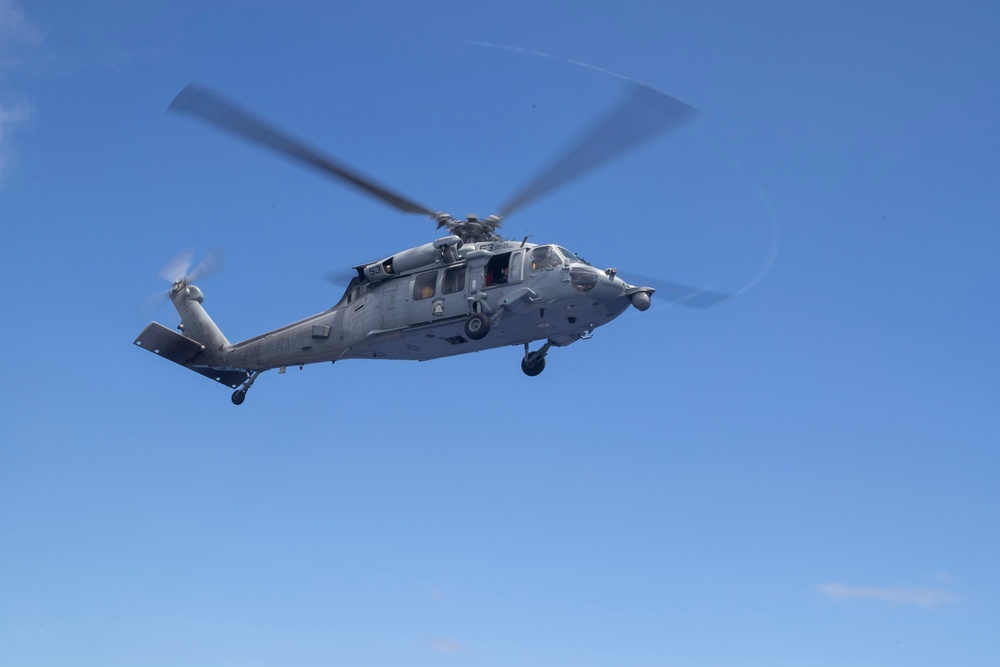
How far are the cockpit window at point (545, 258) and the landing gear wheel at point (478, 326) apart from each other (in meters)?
2.11

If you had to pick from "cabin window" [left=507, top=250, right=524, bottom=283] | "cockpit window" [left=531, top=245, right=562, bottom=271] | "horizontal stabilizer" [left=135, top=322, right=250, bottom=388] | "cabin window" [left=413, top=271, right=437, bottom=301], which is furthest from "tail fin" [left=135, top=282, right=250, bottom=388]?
"cockpit window" [left=531, top=245, right=562, bottom=271]

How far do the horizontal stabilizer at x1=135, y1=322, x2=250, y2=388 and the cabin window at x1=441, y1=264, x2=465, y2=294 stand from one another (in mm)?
10012

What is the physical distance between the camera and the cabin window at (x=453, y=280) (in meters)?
34.2

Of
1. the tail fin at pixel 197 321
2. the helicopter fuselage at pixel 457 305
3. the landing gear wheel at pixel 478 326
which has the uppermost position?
the tail fin at pixel 197 321

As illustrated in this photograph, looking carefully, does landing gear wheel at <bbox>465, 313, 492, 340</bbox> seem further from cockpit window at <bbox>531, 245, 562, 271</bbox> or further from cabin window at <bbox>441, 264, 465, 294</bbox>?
cockpit window at <bbox>531, 245, 562, 271</bbox>

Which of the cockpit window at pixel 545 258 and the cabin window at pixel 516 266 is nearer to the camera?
the cockpit window at pixel 545 258

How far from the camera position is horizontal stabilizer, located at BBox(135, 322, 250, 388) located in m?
40.7

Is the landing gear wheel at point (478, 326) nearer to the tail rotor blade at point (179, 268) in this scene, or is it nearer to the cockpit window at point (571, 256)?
the cockpit window at point (571, 256)

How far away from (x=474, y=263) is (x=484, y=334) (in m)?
2.48

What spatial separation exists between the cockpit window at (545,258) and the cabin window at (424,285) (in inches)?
132

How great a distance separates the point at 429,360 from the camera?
121ft

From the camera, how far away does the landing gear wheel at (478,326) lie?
33.3 m

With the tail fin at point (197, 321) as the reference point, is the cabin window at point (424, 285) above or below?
below

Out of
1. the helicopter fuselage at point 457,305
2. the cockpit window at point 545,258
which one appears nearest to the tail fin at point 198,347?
the helicopter fuselage at point 457,305
